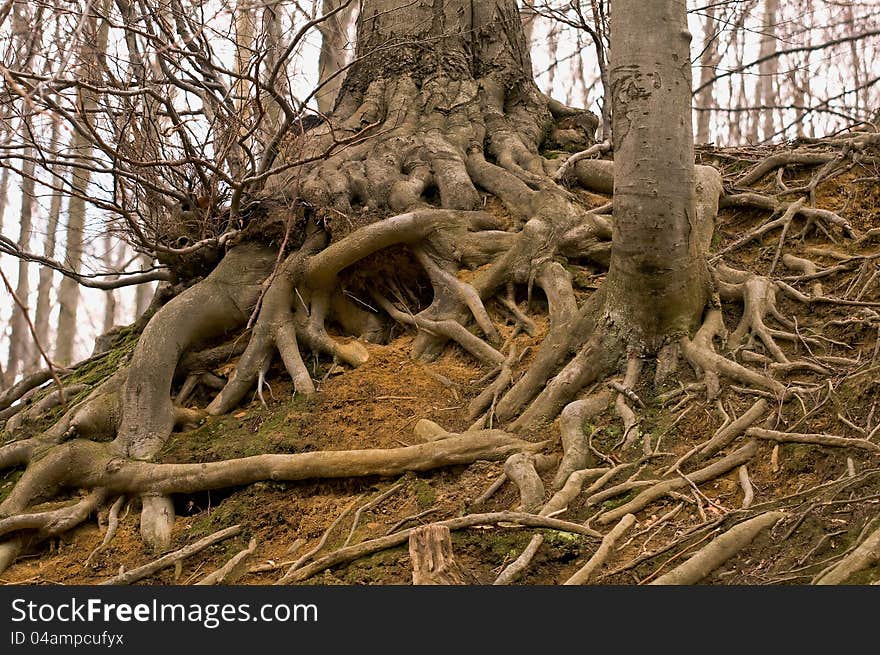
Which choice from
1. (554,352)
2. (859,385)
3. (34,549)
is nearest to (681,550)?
(859,385)

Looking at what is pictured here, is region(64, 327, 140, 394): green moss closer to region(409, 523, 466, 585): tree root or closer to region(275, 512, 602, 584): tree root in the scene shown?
region(275, 512, 602, 584): tree root

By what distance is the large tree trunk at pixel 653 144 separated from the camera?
4559 millimetres

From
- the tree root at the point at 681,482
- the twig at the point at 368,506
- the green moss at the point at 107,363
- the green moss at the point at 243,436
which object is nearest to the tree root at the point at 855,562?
the tree root at the point at 681,482

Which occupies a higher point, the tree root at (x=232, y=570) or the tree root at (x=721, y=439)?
the tree root at (x=721, y=439)

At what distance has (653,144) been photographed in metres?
4.55

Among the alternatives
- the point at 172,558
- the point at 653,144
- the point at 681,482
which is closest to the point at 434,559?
the point at 681,482

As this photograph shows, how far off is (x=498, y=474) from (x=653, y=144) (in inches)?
78.6

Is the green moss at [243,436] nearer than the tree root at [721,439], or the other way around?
the tree root at [721,439]

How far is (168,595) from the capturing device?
3496 millimetres

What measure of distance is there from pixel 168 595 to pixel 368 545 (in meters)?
Result: 0.93

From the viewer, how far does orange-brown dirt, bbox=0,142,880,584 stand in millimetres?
3463

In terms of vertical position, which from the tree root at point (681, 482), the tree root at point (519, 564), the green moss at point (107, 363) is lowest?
the tree root at point (519, 564)

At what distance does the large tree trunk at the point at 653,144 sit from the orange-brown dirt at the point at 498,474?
0.75 m

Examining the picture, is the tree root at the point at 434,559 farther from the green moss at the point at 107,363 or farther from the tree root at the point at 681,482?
the green moss at the point at 107,363
